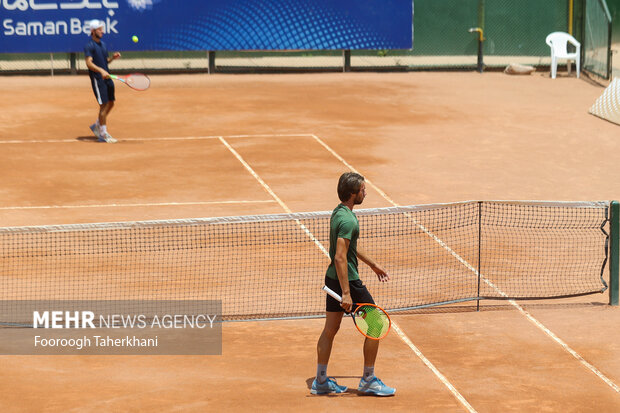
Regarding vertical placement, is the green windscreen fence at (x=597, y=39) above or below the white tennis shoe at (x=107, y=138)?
→ above

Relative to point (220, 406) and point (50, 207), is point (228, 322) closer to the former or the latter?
→ point (220, 406)

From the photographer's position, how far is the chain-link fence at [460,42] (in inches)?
1125

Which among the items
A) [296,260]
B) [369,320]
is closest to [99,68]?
[296,260]

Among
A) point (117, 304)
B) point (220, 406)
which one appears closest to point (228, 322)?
point (117, 304)

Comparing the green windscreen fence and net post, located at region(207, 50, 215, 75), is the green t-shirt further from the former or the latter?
net post, located at region(207, 50, 215, 75)

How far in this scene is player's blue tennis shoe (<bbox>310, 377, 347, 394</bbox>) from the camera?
27.3 feet

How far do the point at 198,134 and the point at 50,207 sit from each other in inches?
217

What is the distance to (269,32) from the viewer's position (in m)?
27.2

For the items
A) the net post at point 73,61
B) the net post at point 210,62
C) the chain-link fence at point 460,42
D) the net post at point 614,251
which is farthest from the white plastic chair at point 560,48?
the net post at point 614,251

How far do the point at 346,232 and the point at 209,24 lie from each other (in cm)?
1972

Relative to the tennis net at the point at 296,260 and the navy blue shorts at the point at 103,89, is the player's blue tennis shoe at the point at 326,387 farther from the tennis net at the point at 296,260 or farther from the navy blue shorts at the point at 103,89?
the navy blue shorts at the point at 103,89

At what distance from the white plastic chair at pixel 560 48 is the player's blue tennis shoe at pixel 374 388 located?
67.0 ft

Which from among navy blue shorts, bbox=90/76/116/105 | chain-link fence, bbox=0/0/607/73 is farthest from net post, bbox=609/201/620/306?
chain-link fence, bbox=0/0/607/73

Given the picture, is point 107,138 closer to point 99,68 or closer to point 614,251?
point 99,68
